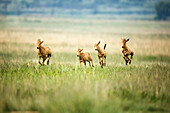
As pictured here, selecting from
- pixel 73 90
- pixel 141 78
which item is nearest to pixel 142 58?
pixel 141 78

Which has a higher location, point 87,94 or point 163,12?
point 163,12

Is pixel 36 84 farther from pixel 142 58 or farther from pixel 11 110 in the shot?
pixel 142 58

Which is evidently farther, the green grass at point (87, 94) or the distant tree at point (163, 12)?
the distant tree at point (163, 12)

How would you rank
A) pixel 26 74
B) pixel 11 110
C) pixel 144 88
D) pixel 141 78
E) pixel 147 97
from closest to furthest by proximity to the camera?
pixel 11 110 < pixel 147 97 < pixel 144 88 < pixel 141 78 < pixel 26 74

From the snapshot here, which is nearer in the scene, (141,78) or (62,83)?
(62,83)

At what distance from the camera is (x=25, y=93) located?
8.46m

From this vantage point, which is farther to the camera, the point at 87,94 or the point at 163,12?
the point at 163,12

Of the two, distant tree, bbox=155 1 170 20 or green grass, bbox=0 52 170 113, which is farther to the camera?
distant tree, bbox=155 1 170 20

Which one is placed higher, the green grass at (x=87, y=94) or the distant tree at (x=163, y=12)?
the distant tree at (x=163, y=12)

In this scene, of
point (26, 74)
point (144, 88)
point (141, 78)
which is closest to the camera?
point (144, 88)

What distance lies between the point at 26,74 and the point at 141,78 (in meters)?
4.62

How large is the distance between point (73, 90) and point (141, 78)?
3539mm

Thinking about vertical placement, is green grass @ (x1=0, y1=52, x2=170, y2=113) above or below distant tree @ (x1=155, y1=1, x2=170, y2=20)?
below

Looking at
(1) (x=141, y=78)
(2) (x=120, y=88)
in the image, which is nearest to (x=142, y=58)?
(1) (x=141, y=78)
